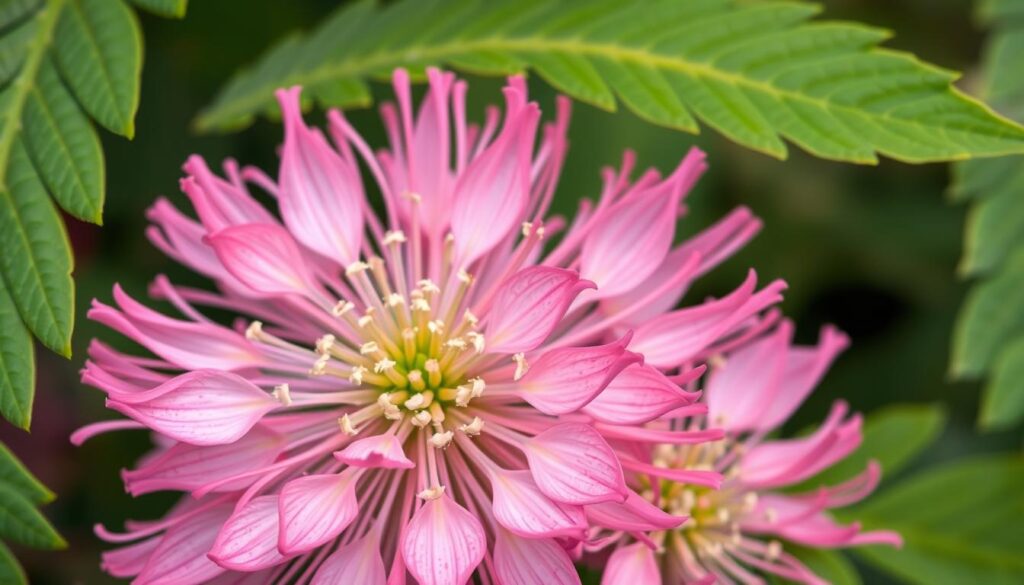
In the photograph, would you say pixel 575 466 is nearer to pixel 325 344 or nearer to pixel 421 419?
pixel 421 419

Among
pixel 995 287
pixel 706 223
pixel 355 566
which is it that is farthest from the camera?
pixel 706 223

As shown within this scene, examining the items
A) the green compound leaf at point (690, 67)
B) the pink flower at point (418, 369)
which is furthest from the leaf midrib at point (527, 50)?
the pink flower at point (418, 369)

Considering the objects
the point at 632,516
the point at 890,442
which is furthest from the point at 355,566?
the point at 890,442

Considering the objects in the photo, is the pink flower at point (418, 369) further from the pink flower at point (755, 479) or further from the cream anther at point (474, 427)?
the pink flower at point (755, 479)

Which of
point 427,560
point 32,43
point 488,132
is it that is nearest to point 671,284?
point 488,132

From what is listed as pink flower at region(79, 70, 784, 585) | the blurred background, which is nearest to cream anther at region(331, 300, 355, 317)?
pink flower at region(79, 70, 784, 585)

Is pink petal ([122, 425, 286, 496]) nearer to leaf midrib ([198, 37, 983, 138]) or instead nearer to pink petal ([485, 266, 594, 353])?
pink petal ([485, 266, 594, 353])
